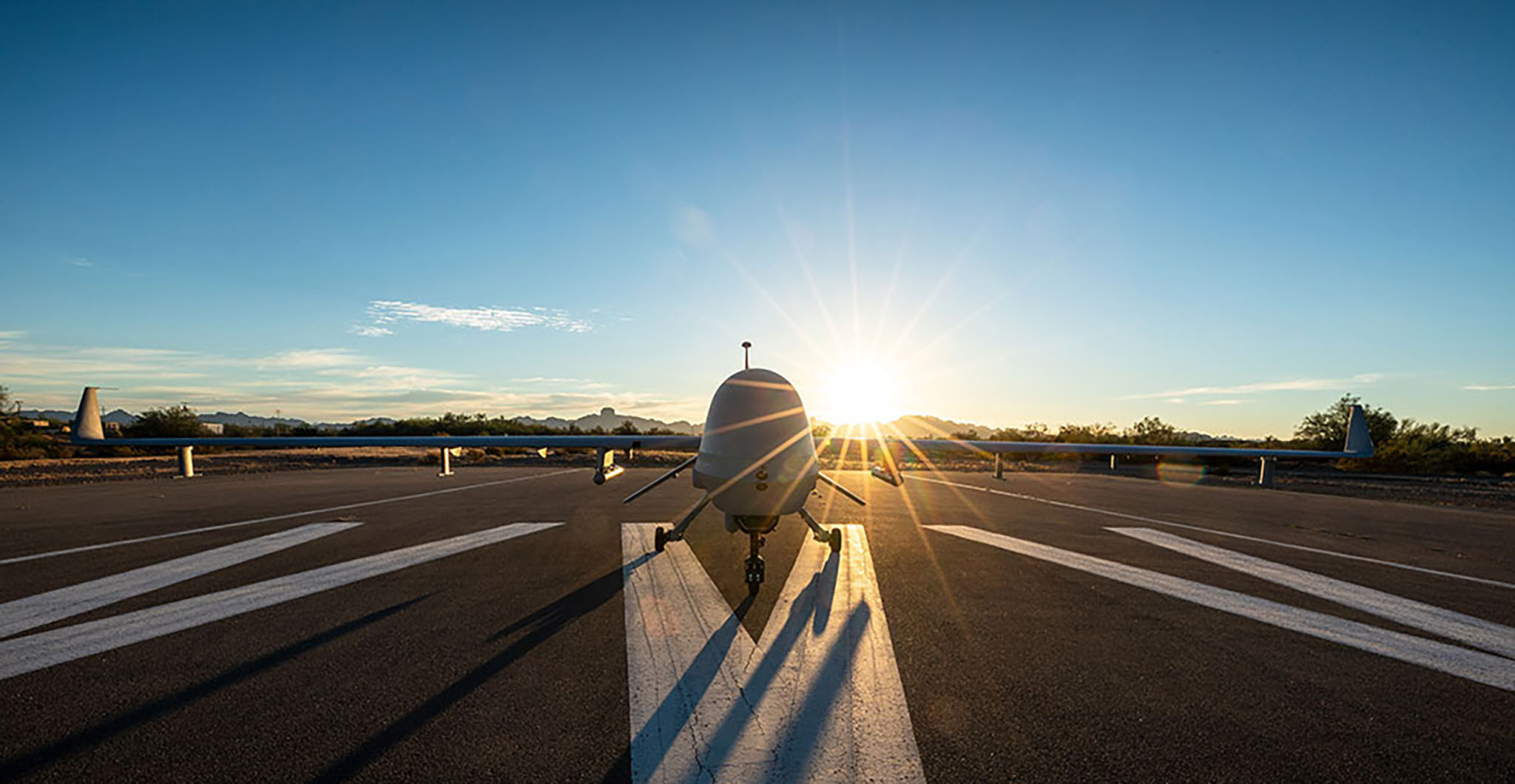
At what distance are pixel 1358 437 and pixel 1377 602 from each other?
1867 cm

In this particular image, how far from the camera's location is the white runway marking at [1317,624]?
4863mm

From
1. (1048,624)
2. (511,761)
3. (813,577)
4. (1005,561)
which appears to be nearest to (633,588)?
(813,577)

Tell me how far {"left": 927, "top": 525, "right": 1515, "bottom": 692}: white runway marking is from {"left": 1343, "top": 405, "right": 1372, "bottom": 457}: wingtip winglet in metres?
18.0

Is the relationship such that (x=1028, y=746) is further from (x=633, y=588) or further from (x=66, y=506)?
(x=66, y=506)

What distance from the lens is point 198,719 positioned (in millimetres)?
3834

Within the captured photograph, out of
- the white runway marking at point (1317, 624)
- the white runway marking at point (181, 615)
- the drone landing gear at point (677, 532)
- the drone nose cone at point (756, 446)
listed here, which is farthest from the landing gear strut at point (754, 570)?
the white runway marking at point (181, 615)

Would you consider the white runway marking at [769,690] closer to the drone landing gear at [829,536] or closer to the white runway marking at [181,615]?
the drone landing gear at [829,536]

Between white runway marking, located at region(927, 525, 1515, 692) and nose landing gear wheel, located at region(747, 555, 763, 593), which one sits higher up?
nose landing gear wheel, located at region(747, 555, 763, 593)

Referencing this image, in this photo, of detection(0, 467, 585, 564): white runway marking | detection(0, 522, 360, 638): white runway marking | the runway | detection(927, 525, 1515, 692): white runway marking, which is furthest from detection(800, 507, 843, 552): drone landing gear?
detection(0, 467, 585, 564): white runway marking

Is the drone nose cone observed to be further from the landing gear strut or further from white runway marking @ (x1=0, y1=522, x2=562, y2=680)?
white runway marking @ (x1=0, y1=522, x2=562, y2=680)

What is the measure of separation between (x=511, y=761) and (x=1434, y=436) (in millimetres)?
62669

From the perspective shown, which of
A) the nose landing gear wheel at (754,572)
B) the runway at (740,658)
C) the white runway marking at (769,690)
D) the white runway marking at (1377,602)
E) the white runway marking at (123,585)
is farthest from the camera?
the nose landing gear wheel at (754,572)

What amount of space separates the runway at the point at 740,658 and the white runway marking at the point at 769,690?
25 mm

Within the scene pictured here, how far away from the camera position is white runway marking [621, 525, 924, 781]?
329 centimetres
